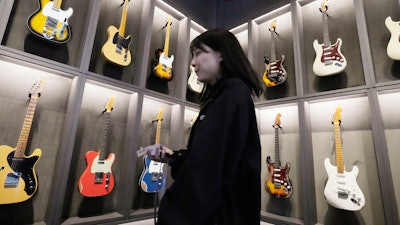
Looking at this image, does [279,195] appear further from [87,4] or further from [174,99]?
[87,4]

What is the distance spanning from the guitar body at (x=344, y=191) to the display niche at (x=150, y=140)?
1423 millimetres

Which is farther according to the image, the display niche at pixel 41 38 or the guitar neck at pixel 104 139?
the guitar neck at pixel 104 139

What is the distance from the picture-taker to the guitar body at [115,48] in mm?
1757

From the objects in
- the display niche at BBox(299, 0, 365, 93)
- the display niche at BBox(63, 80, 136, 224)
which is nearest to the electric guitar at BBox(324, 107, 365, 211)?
the display niche at BBox(299, 0, 365, 93)

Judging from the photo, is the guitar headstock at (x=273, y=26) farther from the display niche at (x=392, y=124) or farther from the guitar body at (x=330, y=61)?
the display niche at (x=392, y=124)

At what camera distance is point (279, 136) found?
7.41 ft

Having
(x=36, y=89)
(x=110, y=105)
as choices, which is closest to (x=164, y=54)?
(x=110, y=105)

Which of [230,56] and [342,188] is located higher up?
[230,56]

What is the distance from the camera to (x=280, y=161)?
2.16 meters

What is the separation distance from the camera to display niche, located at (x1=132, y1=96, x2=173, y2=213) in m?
1.91

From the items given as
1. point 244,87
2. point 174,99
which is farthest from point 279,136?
point 244,87

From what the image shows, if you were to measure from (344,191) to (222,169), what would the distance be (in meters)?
1.51

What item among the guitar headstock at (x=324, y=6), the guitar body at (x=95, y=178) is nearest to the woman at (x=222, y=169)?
the guitar body at (x=95, y=178)

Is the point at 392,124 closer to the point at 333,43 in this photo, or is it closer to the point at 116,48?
the point at 333,43
